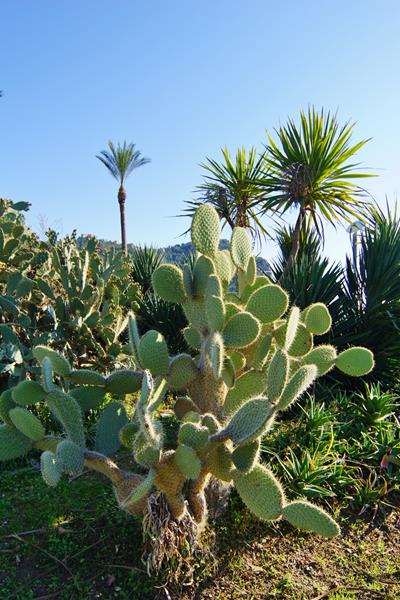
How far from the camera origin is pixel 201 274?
2750 mm

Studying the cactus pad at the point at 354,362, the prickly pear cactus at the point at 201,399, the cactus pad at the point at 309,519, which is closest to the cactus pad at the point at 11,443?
the prickly pear cactus at the point at 201,399

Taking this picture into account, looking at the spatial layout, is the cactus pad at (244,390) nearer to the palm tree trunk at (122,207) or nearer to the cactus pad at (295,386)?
the cactus pad at (295,386)

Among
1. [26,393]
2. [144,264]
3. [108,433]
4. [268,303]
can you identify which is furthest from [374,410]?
[144,264]

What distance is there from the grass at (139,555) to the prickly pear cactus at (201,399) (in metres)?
0.30

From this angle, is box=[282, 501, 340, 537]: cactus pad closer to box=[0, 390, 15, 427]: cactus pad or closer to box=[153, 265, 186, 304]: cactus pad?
box=[153, 265, 186, 304]: cactus pad

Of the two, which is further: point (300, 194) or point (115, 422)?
point (300, 194)

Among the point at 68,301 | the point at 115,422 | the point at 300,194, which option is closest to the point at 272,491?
the point at 115,422

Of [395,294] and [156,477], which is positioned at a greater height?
[395,294]

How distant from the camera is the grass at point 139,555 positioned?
7.74 feet

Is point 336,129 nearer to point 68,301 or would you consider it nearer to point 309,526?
point 68,301

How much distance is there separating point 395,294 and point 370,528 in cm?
262

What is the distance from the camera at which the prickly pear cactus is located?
211 centimetres

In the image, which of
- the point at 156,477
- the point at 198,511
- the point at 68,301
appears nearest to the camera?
the point at 156,477

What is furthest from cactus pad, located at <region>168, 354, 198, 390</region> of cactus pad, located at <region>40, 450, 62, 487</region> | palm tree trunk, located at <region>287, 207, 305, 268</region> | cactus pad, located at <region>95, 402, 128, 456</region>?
palm tree trunk, located at <region>287, 207, 305, 268</region>
